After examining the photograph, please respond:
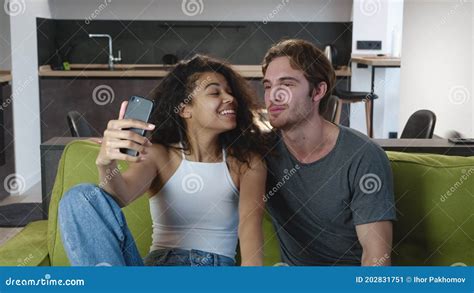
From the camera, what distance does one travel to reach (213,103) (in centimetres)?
124

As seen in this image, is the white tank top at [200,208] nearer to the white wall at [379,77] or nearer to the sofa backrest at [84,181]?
the sofa backrest at [84,181]

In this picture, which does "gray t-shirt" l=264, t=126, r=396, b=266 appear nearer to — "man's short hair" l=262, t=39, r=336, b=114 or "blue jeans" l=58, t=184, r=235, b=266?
"man's short hair" l=262, t=39, r=336, b=114

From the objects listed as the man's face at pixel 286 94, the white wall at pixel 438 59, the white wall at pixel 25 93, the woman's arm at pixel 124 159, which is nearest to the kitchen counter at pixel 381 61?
the white wall at pixel 438 59

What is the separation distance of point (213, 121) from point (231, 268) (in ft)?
0.96

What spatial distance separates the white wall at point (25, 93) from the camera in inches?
122

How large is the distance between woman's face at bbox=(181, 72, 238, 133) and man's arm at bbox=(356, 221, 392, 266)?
29 cm

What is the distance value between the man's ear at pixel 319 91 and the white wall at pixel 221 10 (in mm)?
2647

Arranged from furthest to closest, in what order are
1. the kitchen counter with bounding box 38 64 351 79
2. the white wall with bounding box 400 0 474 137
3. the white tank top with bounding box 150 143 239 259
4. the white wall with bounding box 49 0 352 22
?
1. the white wall with bounding box 400 0 474 137
2. the white wall with bounding box 49 0 352 22
3. the kitchen counter with bounding box 38 64 351 79
4. the white tank top with bounding box 150 143 239 259

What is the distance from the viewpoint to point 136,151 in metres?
1.00

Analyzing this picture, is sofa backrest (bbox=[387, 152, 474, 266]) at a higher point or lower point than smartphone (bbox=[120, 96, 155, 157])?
lower

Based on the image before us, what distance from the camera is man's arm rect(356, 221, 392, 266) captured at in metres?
1.10

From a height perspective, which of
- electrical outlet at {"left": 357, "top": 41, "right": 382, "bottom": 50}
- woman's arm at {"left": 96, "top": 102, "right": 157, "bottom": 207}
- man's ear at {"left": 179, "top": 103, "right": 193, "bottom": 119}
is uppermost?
electrical outlet at {"left": 357, "top": 41, "right": 382, "bottom": 50}

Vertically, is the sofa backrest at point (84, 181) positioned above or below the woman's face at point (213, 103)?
below

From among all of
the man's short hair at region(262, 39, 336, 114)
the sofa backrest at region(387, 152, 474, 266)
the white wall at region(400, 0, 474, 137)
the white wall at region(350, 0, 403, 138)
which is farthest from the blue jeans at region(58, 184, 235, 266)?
the white wall at region(400, 0, 474, 137)
